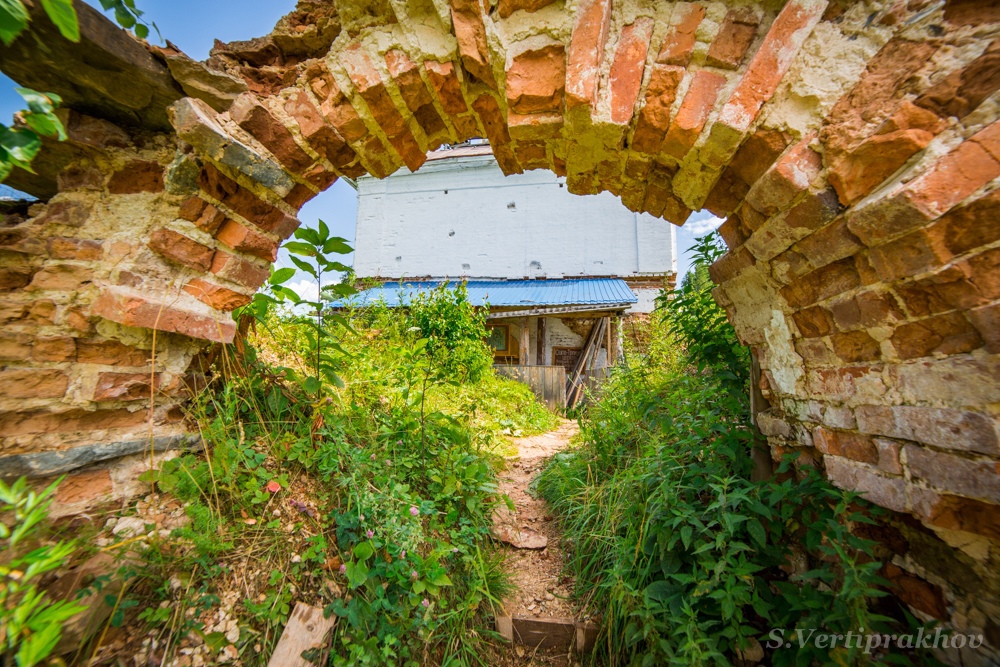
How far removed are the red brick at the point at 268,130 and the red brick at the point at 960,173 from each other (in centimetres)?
193

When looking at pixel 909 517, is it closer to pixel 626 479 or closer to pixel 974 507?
pixel 974 507

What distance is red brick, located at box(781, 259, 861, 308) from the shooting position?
1.13m

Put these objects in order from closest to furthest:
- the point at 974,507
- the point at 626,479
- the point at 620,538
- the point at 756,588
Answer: the point at 974,507
the point at 756,588
the point at 620,538
the point at 626,479

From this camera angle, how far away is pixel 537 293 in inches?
381

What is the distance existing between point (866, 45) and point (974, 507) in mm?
1209

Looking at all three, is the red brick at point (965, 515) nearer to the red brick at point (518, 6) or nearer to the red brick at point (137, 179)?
the red brick at point (518, 6)

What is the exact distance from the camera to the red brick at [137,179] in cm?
151

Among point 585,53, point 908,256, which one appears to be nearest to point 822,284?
point 908,256

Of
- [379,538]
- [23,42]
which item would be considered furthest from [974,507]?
[23,42]

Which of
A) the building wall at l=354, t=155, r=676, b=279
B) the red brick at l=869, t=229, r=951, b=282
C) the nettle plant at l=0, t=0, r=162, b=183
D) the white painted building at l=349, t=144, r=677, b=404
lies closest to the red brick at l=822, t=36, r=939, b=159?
the red brick at l=869, t=229, r=951, b=282

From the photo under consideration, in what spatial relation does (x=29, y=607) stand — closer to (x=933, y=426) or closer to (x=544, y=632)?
(x=544, y=632)

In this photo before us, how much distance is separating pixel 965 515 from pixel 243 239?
2466 millimetres

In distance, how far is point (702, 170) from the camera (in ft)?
4.41

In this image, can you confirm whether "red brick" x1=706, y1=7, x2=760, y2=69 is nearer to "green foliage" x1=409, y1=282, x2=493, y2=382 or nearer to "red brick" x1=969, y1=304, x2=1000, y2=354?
"red brick" x1=969, y1=304, x2=1000, y2=354
